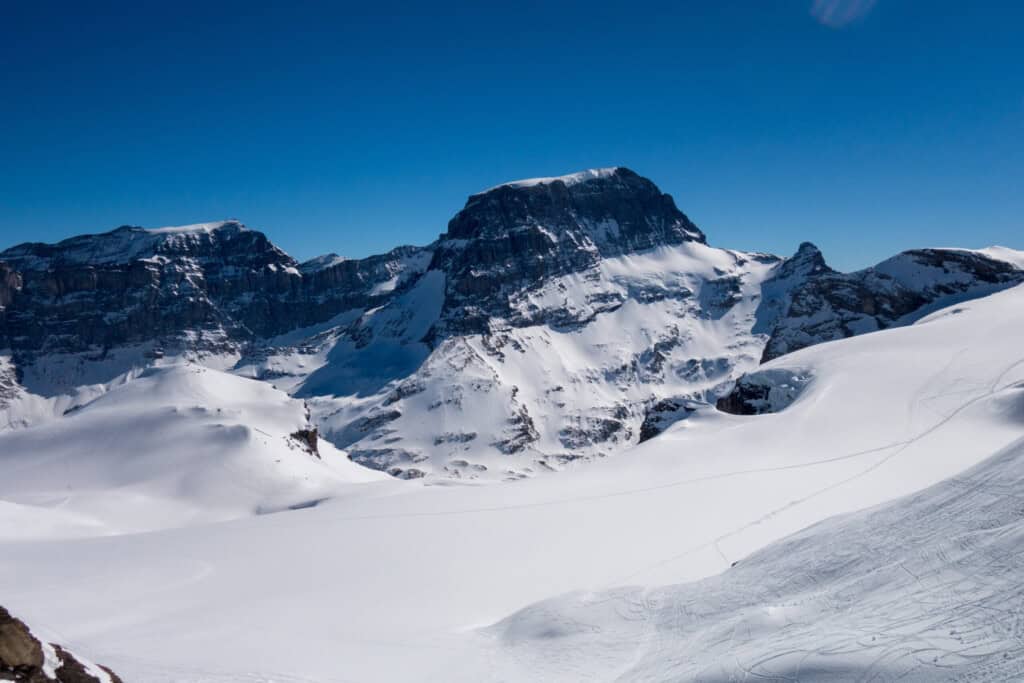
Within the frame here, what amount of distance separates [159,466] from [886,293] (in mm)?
103878

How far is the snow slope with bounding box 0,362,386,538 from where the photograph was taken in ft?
150

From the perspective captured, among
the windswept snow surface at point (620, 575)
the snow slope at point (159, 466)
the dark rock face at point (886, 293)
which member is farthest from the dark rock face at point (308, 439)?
the dark rock face at point (886, 293)

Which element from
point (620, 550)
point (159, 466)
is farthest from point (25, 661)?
point (159, 466)

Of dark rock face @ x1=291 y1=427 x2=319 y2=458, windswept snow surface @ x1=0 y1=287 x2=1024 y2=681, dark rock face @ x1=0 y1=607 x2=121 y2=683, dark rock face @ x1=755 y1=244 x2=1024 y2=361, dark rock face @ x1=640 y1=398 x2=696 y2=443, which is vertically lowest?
windswept snow surface @ x1=0 y1=287 x2=1024 y2=681

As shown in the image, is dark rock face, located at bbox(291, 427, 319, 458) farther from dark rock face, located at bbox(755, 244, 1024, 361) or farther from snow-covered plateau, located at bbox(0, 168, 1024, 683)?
dark rock face, located at bbox(755, 244, 1024, 361)

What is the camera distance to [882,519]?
12.9 m

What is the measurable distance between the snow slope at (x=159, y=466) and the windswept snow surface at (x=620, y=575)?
1459 cm

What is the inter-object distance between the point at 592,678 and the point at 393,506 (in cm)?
1612

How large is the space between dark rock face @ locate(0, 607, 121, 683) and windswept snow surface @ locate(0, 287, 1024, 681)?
3.07m

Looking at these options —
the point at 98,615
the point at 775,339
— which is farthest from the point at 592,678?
the point at 775,339

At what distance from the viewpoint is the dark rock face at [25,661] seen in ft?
27.4

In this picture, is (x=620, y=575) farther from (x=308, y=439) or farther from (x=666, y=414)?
(x=308, y=439)

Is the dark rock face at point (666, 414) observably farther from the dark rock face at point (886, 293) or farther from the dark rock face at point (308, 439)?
the dark rock face at point (886, 293)

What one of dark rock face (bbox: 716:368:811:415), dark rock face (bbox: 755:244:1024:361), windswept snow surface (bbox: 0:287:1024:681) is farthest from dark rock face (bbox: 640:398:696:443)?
dark rock face (bbox: 755:244:1024:361)
